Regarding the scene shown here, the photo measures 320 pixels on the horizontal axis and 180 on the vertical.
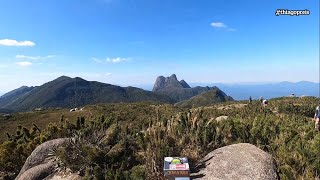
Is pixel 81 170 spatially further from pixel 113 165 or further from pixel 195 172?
pixel 195 172

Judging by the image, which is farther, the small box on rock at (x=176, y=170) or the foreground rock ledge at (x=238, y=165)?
the foreground rock ledge at (x=238, y=165)

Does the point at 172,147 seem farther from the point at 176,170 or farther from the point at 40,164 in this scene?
the point at 40,164

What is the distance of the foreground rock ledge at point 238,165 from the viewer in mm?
7562

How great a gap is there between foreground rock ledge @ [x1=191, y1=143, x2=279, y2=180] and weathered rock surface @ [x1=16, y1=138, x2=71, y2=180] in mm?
4670

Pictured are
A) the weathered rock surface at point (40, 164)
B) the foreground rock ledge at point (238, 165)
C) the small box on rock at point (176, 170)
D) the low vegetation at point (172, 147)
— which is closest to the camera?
the small box on rock at point (176, 170)

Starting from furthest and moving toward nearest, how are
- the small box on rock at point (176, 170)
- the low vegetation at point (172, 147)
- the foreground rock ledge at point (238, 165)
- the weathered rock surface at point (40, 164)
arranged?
the weathered rock surface at point (40, 164)
the low vegetation at point (172, 147)
the foreground rock ledge at point (238, 165)
the small box on rock at point (176, 170)

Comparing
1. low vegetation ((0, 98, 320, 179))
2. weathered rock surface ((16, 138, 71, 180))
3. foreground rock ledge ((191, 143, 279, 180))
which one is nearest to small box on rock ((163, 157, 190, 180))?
foreground rock ledge ((191, 143, 279, 180))

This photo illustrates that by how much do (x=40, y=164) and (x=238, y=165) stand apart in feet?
22.0

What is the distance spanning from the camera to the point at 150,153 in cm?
852

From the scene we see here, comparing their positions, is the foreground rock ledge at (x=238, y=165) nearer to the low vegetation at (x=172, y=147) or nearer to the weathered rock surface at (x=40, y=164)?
the low vegetation at (x=172, y=147)

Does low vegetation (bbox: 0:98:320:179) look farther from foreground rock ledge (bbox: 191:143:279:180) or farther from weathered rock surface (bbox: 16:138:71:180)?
weathered rock surface (bbox: 16:138:71:180)

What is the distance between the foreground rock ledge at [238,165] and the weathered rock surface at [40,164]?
467 cm

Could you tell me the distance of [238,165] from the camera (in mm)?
8023

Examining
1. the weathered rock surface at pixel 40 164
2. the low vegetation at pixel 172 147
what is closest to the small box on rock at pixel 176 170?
the low vegetation at pixel 172 147
